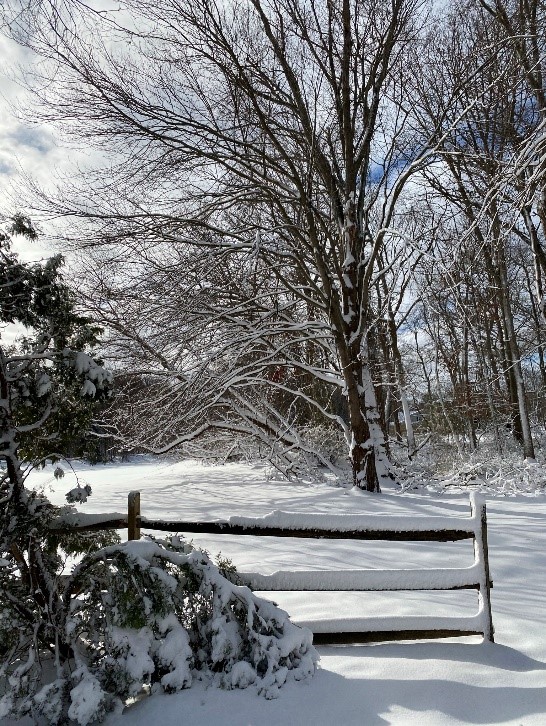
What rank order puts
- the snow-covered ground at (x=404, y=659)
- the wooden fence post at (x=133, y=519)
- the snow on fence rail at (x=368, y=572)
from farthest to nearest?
the wooden fence post at (x=133, y=519), the snow on fence rail at (x=368, y=572), the snow-covered ground at (x=404, y=659)

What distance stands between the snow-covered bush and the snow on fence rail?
32 centimetres

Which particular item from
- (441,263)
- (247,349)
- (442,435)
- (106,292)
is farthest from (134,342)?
(442,435)

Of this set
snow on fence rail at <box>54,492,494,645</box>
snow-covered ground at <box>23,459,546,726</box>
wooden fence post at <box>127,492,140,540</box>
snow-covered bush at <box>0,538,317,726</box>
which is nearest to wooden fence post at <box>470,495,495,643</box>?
snow on fence rail at <box>54,492,494,645</box>

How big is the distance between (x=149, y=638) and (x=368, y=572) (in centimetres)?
156

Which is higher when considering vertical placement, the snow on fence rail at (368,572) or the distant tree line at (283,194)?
the distant tree line at (283,194)

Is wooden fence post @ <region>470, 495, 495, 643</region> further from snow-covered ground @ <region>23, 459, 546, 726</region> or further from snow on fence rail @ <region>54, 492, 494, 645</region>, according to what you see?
snow-covered ground @ <region>23, 459, 546, 726</region>

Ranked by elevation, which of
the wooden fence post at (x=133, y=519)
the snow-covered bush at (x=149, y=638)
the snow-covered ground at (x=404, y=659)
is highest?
the wooden fence post at (x=133, y=519)

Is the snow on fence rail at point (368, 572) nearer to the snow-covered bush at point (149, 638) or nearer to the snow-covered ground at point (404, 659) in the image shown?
the snow-covered ground at point (404, 659)

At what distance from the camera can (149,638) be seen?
10.4ft

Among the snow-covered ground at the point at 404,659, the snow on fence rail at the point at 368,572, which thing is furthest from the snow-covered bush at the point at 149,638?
the snow on fence rail at the point at 368,572

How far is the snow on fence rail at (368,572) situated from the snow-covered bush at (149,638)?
1.06 feet

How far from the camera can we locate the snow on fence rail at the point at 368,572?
370 centimetres

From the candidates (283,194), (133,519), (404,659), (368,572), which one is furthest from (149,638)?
(283,194)

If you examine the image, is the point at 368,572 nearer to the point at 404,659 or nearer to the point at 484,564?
the point at 404,659
